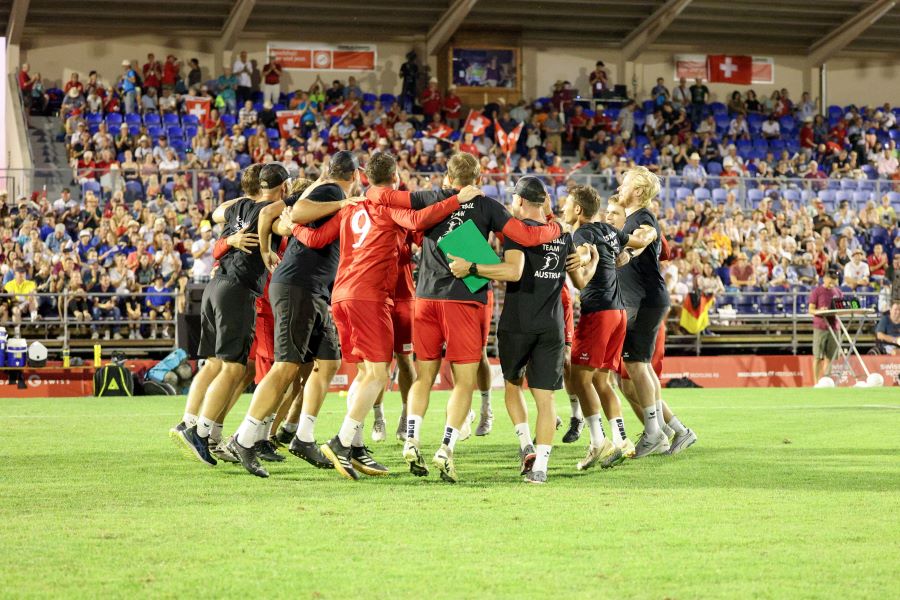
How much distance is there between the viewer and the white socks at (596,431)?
30.4 ft

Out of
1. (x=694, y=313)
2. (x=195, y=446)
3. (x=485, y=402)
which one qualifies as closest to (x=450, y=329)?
(x=195, y=446)

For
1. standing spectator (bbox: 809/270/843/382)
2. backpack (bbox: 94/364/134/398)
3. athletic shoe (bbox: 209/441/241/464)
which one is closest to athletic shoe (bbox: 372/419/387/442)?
athletic shoe (bbox: 209/441/241/464)

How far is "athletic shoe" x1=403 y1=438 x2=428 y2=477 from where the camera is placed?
27.6 feet

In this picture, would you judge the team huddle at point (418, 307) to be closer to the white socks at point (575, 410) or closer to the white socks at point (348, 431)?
the white socks at point (348, 431)

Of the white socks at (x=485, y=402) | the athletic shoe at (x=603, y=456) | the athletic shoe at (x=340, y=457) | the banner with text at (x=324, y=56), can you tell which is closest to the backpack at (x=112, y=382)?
the white socks at (x=485, y=402)

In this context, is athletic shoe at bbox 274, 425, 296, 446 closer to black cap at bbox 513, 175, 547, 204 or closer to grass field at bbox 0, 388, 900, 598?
grass field at bbox 0, 388, 900, 598

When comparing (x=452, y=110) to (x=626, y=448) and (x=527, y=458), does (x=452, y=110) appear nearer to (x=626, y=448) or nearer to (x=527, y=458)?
(x=626, y=448)

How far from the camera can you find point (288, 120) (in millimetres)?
30750

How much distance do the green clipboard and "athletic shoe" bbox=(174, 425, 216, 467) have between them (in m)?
2.49

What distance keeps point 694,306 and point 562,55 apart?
589 inches

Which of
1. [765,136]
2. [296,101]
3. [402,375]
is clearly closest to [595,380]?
[402,375]

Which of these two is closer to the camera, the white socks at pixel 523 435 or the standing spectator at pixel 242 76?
the white socks at pixel 523 435

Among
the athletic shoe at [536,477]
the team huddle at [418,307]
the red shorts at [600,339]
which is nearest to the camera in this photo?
the athletic shoe at [536,477]

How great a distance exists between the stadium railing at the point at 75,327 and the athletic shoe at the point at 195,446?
12.6 m
